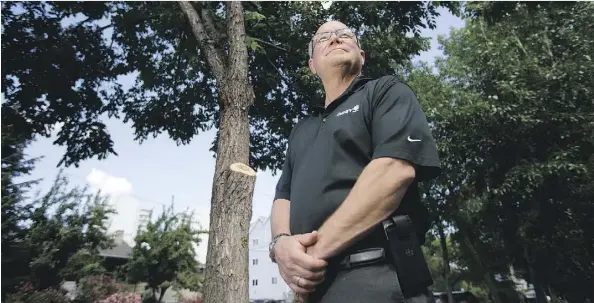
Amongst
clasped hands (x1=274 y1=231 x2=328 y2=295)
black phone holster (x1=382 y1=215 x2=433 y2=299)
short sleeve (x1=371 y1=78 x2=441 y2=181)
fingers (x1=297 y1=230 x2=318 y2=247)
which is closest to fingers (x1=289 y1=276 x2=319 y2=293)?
clasped hands (x1=274 y1=231 x2=328 y2=295)

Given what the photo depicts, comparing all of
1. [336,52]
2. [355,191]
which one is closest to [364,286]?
[355,191]

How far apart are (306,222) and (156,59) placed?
41.4 feet

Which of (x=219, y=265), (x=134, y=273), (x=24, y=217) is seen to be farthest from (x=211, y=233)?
(x=134, y=273)

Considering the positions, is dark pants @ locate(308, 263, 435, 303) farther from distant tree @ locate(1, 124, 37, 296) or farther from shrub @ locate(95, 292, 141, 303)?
shrub @ locate(95, 292, 141, 303)

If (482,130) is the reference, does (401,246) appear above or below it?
below

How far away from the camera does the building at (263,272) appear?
61375 millimetres

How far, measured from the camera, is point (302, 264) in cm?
137

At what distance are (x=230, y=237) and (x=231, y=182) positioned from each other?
0.84m

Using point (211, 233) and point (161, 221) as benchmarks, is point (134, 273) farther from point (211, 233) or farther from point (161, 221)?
point (211, 233)

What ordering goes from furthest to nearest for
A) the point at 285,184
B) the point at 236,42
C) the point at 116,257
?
the point at 116,257 → the point at 236,42 → the point at 285,184

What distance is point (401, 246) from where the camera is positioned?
1.30m

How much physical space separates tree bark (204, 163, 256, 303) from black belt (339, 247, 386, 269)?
4.37m

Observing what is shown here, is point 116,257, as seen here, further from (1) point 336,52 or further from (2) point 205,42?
(1) point 336,52

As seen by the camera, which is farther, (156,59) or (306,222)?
(156,59)
